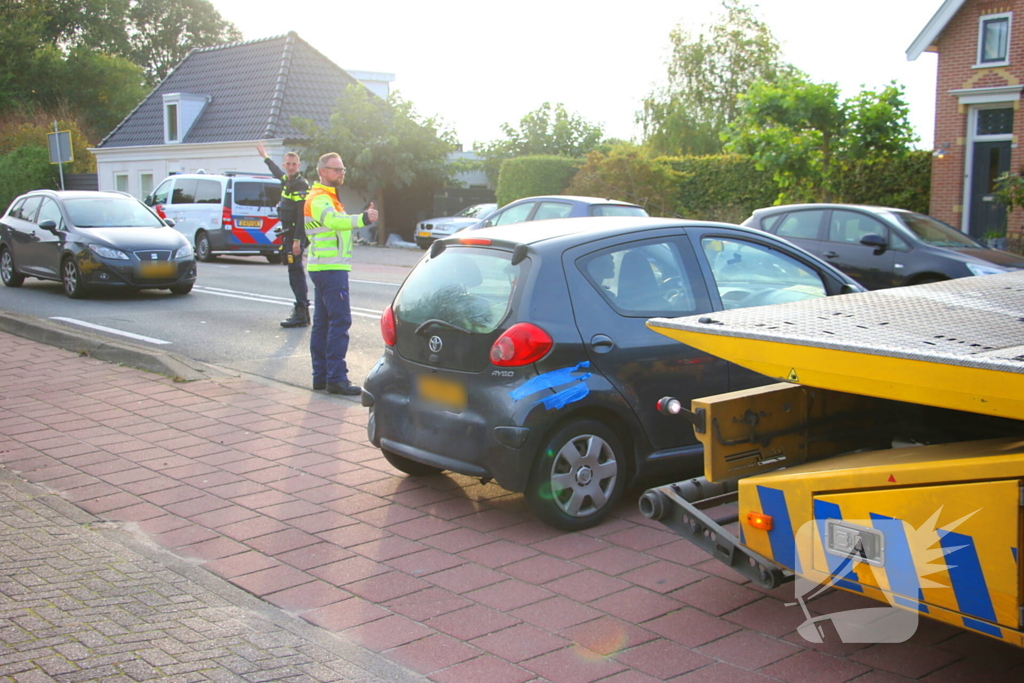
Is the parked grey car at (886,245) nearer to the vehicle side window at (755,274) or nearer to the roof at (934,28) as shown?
the vehicle side window at (755,274)

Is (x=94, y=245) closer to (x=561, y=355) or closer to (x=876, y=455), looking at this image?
(x=561, y=355)

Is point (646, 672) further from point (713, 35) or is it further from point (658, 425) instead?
point (713, 35)

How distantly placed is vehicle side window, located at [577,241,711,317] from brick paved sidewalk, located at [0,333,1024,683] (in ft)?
3.71

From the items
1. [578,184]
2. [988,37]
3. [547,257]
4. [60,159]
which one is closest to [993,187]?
[988,37]

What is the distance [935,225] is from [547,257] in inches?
380

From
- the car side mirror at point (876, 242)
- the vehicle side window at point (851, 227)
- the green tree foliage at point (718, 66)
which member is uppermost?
the green tree foliage at point (718, 66)

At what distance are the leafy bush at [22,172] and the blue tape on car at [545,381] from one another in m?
41.0

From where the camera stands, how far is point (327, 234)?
26.1ft

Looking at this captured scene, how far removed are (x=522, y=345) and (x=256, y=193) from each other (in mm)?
18954

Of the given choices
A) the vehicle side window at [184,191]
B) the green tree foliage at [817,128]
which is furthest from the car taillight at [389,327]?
the vehicle side window at [184,191]

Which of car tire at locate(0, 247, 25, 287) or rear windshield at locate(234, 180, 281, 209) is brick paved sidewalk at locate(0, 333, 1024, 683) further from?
rear windshield at locate(234, 180, 281, 209)

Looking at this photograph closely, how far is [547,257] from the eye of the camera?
5.04m

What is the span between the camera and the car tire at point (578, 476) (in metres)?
4.84

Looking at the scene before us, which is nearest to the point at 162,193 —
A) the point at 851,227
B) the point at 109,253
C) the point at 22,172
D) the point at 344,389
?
the point at 109,253
